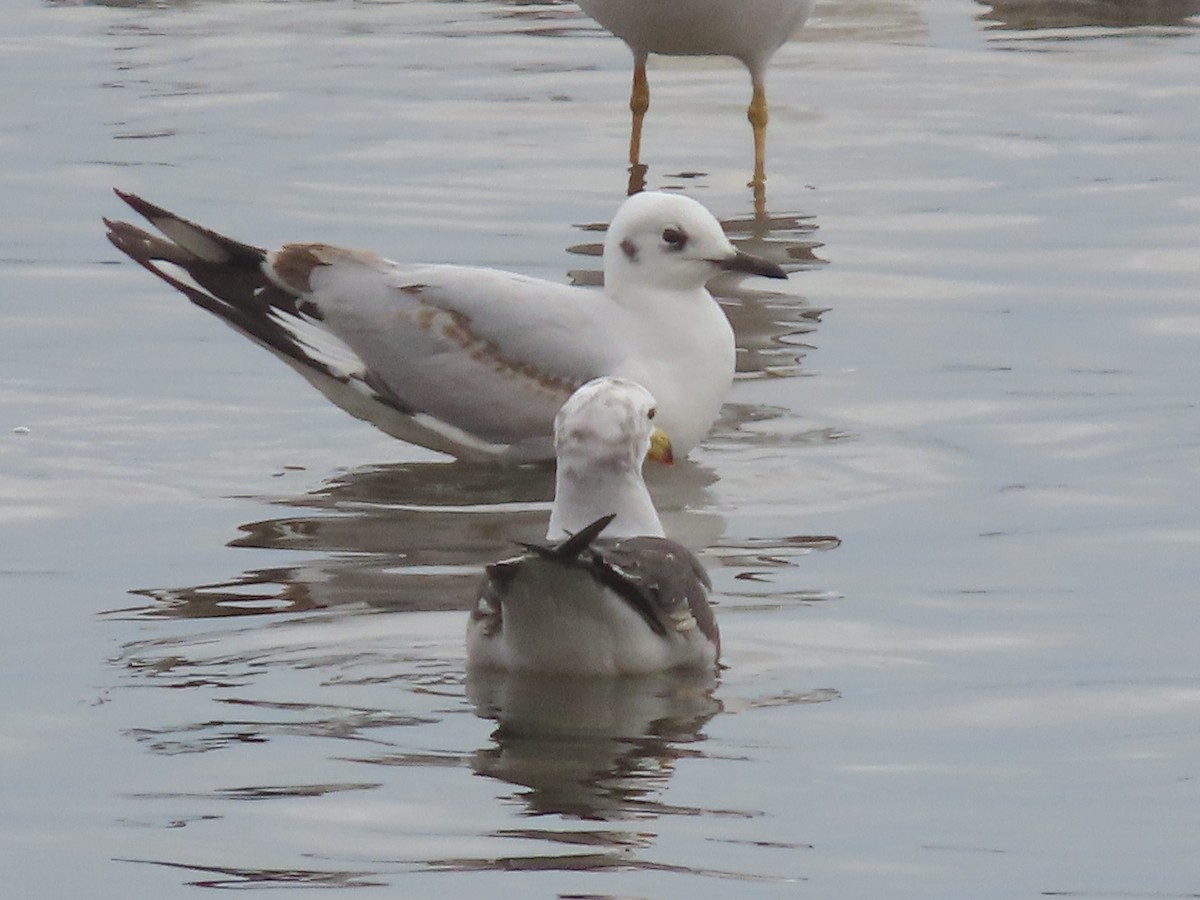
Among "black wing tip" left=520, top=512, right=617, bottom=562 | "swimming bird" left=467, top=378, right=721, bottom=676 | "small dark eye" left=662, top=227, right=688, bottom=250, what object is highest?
"small dark eye" left=662, top=227, right=688, bottom=250

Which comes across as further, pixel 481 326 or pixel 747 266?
pixel 747 266

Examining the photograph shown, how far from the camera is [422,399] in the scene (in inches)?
306

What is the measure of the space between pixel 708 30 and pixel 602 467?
5794 millimetres

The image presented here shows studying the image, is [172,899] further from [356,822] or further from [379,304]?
[379,304]

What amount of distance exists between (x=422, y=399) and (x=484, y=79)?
656 cm

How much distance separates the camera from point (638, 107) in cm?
1200

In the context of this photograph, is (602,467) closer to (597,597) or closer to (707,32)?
(597,597)

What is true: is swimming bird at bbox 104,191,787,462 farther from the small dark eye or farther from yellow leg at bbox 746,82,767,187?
yellow leg at bbox 746,82,767,187

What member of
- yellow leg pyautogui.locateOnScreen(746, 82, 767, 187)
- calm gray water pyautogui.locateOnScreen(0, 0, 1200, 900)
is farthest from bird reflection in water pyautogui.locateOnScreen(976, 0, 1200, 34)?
yellow leg pyautogui.locateOnScreen(746, 82, 767, 187)

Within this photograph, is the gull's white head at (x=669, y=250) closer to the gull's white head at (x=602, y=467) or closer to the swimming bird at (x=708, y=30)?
the gull's white head at (x=602, y=467)

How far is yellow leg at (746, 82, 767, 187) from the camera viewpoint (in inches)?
455

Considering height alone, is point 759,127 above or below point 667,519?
above

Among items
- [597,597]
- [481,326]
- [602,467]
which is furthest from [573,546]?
[481,326]

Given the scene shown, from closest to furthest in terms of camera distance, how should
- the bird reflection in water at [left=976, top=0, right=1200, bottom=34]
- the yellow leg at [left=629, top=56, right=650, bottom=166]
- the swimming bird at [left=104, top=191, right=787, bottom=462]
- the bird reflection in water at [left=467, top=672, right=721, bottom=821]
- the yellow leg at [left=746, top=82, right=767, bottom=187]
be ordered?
the bird reflection in water at [left=467, top=672, right=721, bottom=821]
the swimming bird at [left=104, top=191, right=787, bottom=462]
the yellow leg at [left=746, top=82, right=767, bottom=187]
the yellow leg at [left=629, top=56, right=650, bottom=166]
the bird reflection in water at [left=976, top=0, right=1200, bottom=34]
